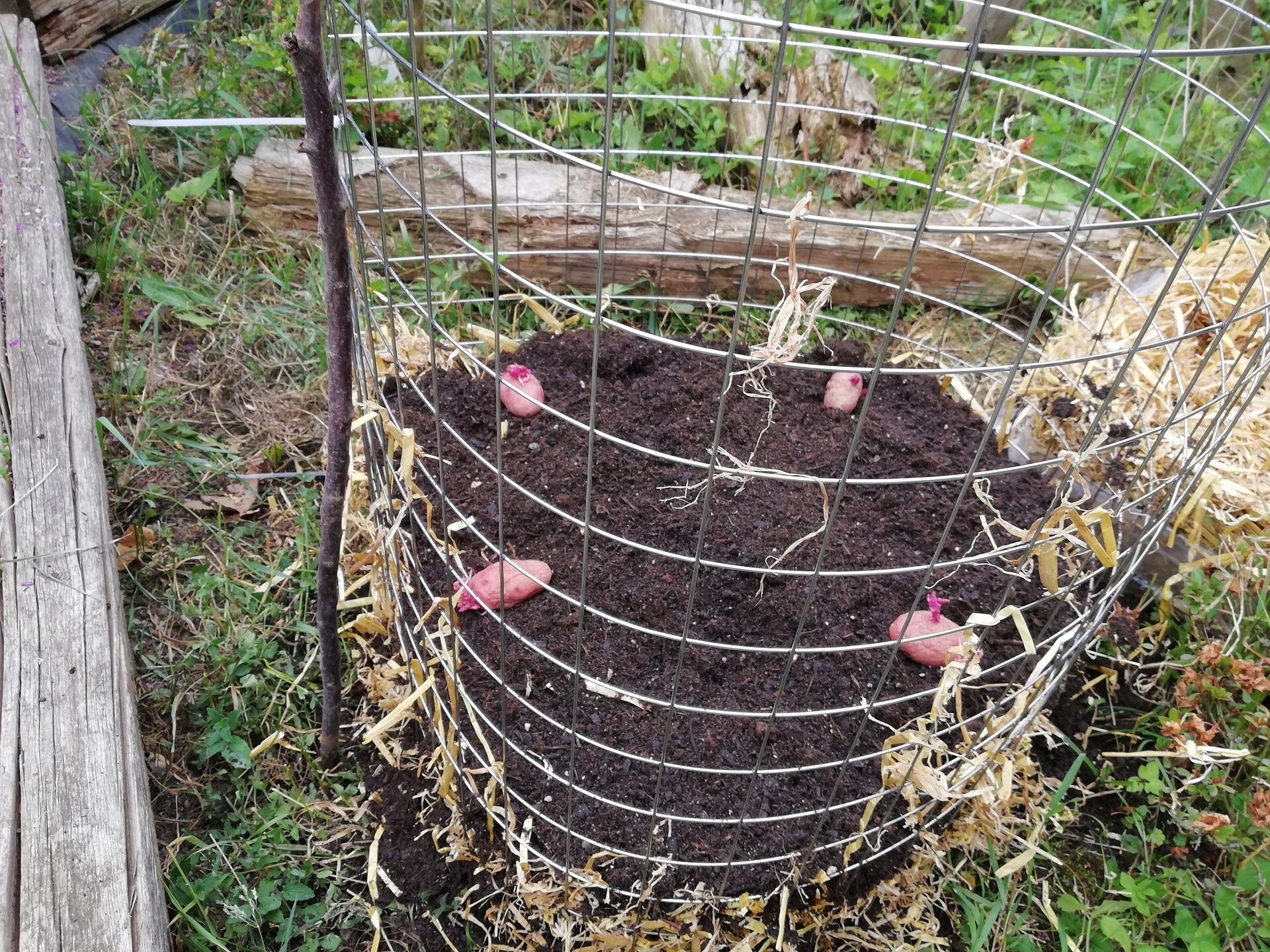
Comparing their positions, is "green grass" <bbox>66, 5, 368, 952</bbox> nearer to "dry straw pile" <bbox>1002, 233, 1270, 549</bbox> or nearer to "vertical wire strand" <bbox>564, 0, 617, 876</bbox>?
"vertical wire strand" <bbox>564, 0, 617, 876</bbox>

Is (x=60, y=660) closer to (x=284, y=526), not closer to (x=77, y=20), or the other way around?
(x=284, y=526)

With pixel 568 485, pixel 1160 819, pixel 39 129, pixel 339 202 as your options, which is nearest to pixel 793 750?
pixel 568 485

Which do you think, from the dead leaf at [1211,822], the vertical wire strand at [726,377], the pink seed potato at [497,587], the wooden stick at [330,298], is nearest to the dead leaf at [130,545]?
the wooden stick at [330,298]

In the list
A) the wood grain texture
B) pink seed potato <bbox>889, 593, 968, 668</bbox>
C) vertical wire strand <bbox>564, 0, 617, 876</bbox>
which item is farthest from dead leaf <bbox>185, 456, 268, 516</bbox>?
pink seed potato <bbox>889, 593, 968, 668</bbox>

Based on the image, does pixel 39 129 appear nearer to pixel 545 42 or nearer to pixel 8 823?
pixel 545 42

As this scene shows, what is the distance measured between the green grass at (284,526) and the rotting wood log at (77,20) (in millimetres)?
146

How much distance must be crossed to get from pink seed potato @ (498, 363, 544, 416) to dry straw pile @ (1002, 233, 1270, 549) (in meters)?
0.95

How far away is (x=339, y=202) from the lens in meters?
1.02

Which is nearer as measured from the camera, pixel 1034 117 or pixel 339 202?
pixel 339 202

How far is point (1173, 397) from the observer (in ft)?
6.54

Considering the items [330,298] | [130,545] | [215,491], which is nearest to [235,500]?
[215,491]

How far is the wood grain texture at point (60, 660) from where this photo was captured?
3.81ft

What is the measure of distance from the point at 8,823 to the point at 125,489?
0.86 meters

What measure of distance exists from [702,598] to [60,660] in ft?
3.20
